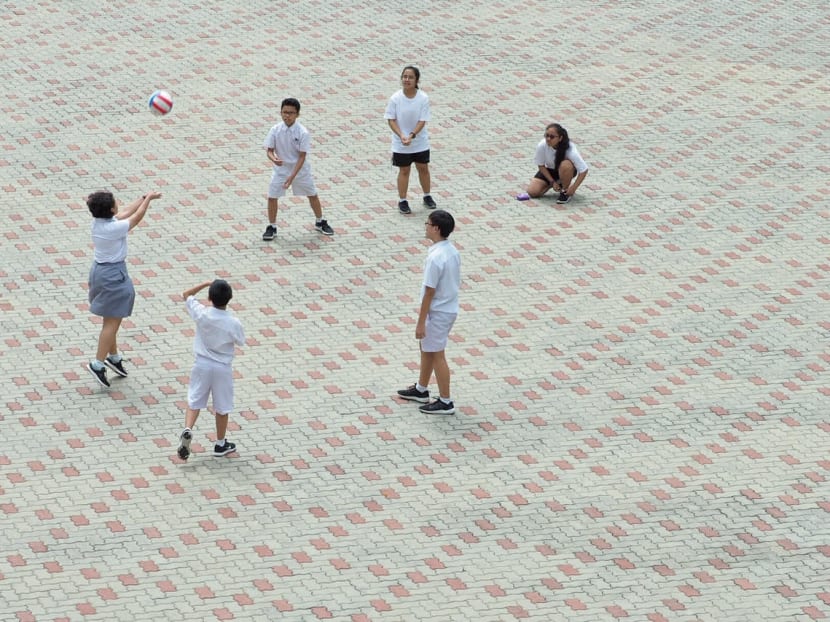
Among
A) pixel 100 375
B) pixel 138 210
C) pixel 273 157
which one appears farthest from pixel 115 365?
pixel 273 157

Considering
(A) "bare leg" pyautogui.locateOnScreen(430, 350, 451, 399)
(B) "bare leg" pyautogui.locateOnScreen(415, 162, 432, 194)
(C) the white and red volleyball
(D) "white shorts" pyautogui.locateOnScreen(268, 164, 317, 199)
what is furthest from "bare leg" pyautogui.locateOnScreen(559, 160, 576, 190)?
(A) "bare leg" pyautogui.locateOnScreen(430, 350, 451, 399)

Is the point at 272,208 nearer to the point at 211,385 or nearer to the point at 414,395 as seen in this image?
the point at 414,395

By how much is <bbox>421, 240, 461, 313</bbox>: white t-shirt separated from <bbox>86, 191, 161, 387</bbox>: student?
242 cm

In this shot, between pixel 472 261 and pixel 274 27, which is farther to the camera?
pixel 274 27

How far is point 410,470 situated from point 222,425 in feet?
5.05

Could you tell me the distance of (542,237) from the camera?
55.1 feet

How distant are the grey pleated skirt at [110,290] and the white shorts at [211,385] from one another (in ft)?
4.54

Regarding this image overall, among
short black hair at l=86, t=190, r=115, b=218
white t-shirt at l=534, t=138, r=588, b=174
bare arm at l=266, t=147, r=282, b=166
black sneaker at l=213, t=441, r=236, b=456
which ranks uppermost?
short black hair at l=86, t=190, r=115, b=218

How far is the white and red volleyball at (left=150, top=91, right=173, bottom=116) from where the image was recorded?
54.4 feet

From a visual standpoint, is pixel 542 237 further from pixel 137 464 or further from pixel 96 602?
pixel 96 602

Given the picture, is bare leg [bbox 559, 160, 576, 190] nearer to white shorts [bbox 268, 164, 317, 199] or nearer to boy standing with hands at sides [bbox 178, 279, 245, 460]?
white shorts [bbox 268, 164, 317, 199]

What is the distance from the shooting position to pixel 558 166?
17.6 metres

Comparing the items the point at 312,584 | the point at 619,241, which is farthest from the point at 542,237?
the point at 312,584

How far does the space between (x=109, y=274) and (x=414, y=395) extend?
2.80 m
